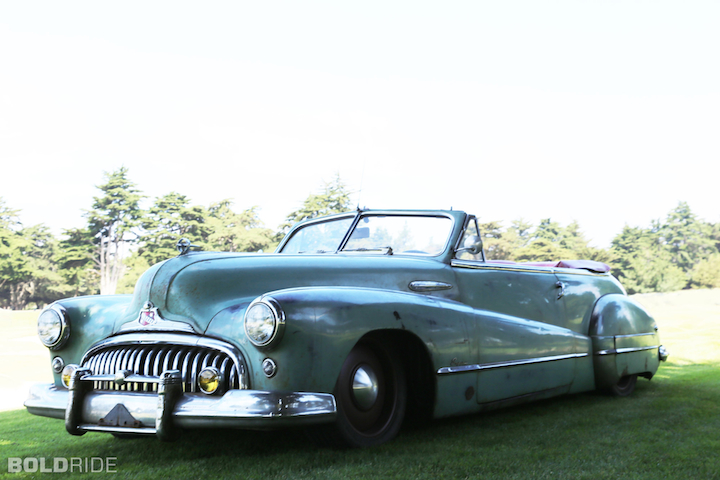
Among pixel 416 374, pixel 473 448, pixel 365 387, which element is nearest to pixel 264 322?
pixel 365 387

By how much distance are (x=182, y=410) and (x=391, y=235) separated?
7.44ft

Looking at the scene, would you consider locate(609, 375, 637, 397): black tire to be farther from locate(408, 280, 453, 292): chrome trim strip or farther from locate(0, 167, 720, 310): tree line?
locate(0, 167, 720, 310): tree line

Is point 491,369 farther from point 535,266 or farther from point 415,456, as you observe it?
point 535,266

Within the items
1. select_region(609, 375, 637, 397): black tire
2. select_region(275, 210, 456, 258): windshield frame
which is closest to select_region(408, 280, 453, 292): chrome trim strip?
select_region(275, 210, 456, 258): windshield frame

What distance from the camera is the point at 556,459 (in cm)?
324

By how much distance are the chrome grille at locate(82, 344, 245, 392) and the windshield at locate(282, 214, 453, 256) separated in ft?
5.66

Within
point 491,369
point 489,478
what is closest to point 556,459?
point 489,478

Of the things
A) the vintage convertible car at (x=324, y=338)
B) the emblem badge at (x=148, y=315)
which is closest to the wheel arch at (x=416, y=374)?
the vintage convertible car at (x=324, y=338)

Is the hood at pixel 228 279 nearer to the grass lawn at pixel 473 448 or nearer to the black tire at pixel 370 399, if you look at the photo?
the black tire at pixel 370 399

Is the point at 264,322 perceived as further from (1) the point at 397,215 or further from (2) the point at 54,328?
(1) the point at 397,215

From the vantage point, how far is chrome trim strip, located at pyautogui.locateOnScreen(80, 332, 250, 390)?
2.96 m

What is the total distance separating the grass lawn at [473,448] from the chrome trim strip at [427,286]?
0.88 metres

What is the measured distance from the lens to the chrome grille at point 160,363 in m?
3.00

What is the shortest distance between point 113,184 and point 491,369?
4555 centimetres
